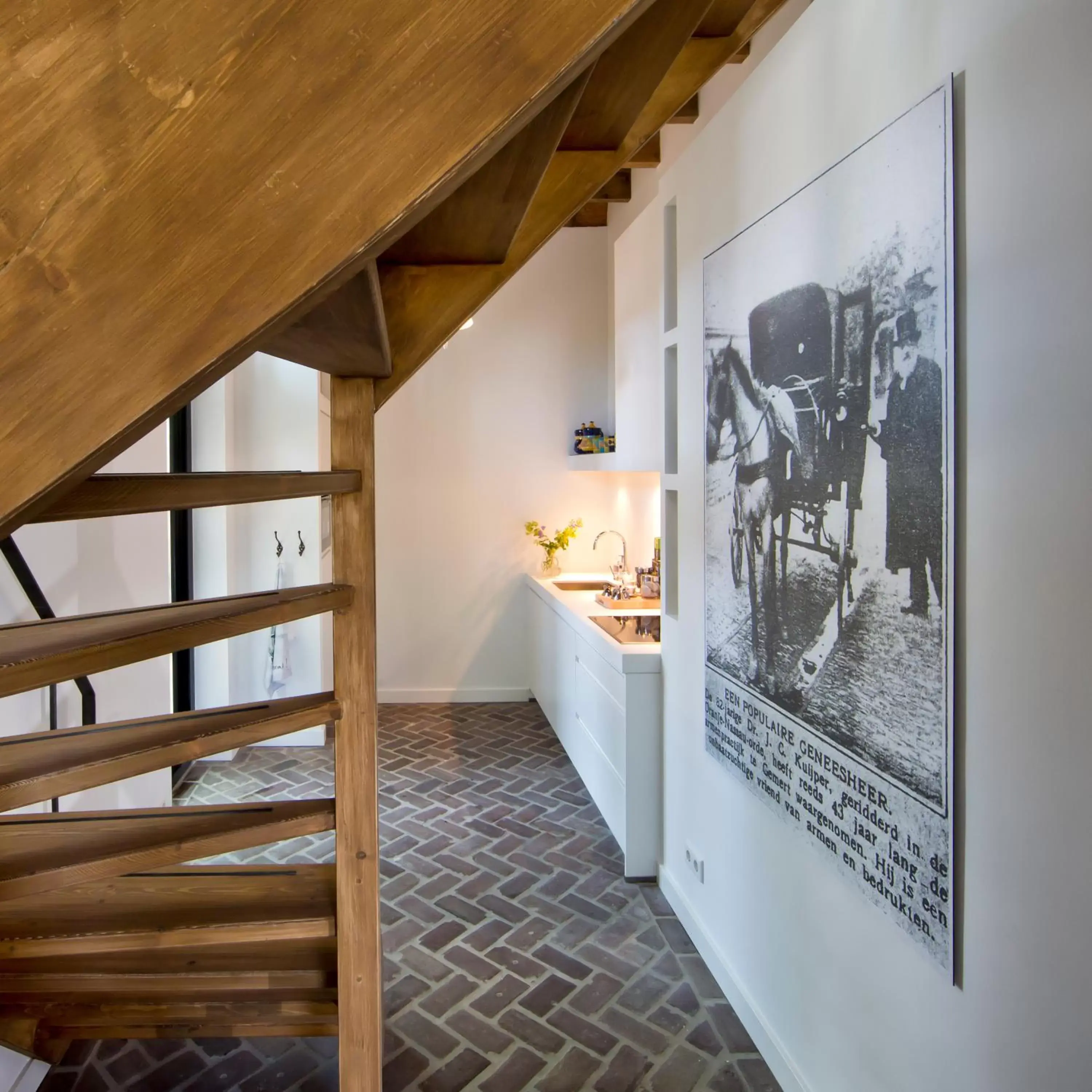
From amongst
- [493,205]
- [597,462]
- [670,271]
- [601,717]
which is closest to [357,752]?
[493,205]

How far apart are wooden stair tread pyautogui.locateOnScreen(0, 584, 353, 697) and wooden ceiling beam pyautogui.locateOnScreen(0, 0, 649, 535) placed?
1.01 ft

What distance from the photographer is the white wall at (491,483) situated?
20.5 ft

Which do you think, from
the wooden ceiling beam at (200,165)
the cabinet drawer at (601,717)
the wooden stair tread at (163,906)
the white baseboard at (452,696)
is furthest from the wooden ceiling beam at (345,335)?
the white baseboard at (452,696)

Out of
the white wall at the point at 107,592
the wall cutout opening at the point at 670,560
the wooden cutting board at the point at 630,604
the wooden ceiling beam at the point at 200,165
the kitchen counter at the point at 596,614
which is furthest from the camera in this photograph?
the wooden cutting board at the point at 630,604

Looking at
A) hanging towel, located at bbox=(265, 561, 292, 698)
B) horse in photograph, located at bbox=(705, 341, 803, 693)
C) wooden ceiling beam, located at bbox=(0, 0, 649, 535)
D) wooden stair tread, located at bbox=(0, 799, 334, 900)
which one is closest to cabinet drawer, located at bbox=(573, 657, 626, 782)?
horse in photograph, located at bbox=(705, 341, 803, 693)

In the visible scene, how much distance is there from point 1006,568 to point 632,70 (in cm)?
107

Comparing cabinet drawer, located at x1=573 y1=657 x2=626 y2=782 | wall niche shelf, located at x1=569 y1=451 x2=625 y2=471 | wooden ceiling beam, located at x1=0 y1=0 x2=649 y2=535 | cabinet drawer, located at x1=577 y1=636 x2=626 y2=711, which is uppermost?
wall niche shelf, located at x1=569 y1=451 x2=625 y2=471

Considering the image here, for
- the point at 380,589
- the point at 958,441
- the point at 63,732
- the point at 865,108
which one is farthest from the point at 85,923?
the point at 380,589

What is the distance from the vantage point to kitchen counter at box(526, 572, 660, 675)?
3.28m

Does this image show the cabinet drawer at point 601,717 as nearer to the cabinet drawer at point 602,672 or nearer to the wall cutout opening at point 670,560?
the cabinet drawer at point 602,672

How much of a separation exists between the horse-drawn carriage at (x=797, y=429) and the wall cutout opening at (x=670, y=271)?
706mm

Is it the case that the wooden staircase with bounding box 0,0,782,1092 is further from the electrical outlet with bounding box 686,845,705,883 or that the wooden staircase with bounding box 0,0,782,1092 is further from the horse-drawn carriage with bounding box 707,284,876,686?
the electrical outlet with bounding box 686,845,705,883

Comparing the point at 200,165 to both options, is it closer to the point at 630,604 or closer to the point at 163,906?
the point at 163,906

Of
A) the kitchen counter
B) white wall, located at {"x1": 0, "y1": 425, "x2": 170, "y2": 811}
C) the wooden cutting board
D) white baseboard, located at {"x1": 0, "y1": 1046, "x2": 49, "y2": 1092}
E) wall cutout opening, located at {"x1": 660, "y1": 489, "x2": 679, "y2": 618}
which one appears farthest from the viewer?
the wooden cutting board
